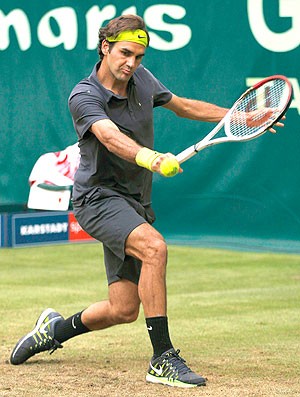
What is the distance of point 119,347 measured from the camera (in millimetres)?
6133

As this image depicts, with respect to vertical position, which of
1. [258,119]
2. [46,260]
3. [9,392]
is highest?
[258,119]

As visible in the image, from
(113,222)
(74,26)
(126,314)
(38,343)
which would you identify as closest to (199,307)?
(38,343)

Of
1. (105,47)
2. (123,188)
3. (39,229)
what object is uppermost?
(105,47)

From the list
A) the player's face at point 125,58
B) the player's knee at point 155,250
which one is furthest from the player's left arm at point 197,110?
the player's knee at point 155,250

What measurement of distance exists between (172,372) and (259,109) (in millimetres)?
1335

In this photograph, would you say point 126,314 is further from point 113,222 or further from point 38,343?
point 38,343

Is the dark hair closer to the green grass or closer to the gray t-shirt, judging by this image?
the gray t-shirt

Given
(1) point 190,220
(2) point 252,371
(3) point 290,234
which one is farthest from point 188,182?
(2) point 252,371

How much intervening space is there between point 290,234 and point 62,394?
5212 millimetres

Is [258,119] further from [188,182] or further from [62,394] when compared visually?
[188,182]

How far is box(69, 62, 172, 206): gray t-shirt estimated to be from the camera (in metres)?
5.20

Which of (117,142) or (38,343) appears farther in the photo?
(38,343)

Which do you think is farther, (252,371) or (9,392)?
(252,371)

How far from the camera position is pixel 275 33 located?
9750 mm
